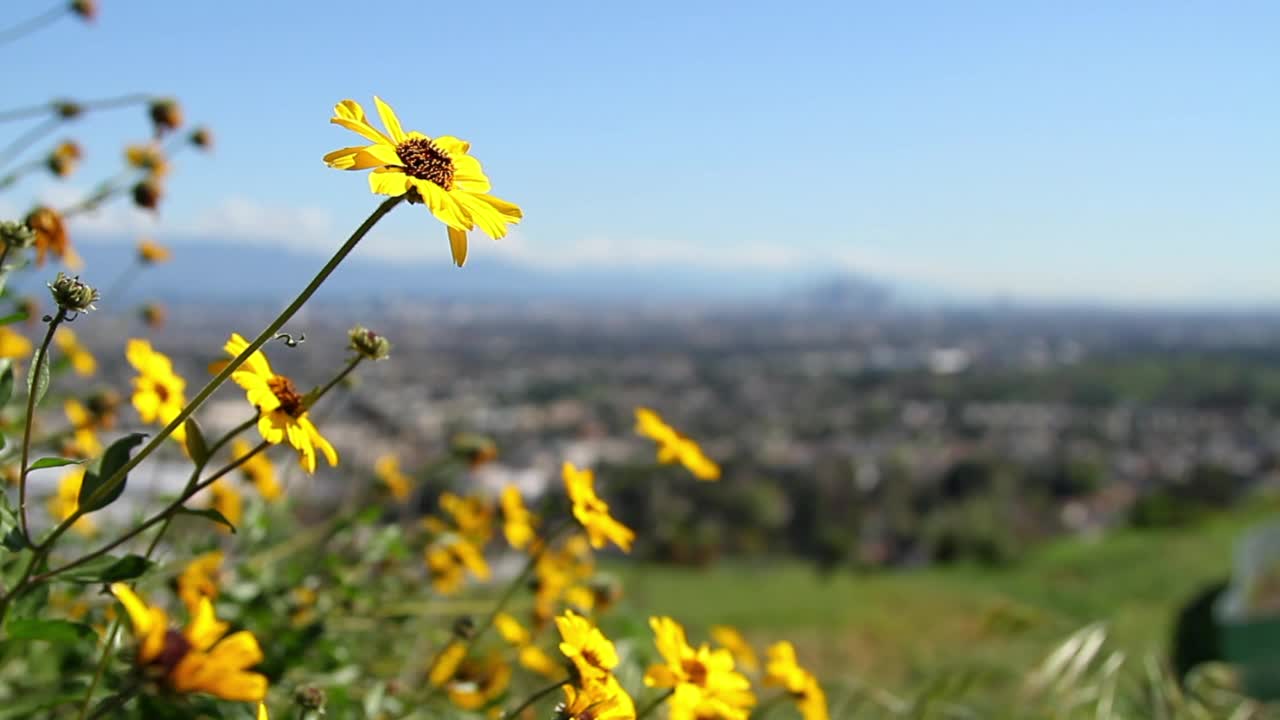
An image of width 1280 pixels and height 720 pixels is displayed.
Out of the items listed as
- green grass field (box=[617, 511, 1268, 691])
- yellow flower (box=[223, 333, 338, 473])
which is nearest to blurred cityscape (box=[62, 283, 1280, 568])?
yellow flower (box=[223, 333, 338, 473])

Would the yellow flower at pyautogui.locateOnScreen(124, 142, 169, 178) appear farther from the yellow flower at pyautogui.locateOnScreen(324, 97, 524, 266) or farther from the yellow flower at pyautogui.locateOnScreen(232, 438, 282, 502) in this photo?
the yellow flower at pyautogui.locateOnScreen(324, 97, 524, 266)

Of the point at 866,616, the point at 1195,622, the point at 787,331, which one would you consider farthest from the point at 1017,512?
the point at 787,331

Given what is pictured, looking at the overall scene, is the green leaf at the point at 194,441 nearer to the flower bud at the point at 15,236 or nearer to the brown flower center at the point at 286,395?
the brown flower center at the point at 286,395

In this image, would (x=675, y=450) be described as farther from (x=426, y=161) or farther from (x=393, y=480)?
(x=426, y=161)

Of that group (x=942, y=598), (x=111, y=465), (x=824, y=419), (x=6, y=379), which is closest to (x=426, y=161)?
(x=111, y=465)

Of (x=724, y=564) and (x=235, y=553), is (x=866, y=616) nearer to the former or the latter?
(x=724, y=564)
